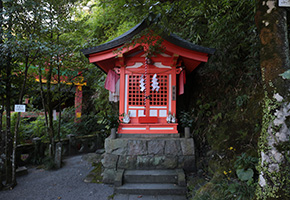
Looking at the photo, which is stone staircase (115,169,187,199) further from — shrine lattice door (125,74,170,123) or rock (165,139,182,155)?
shrine lattice door (125,74,170,123)

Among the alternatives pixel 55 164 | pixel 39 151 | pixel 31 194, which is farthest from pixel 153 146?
pixel 39 151

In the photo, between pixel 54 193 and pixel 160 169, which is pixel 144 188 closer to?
pixel 160 169

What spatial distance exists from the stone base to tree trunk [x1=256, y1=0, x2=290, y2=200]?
2.61 metres

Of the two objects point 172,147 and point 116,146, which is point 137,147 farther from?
point 172,147

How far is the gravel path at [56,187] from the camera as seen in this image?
3852 millimetres

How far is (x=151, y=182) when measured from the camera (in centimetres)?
Answer: 418

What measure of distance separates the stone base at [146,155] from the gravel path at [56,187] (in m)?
0.54

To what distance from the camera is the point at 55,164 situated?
5.79 m

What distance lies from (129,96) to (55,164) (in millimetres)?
3518

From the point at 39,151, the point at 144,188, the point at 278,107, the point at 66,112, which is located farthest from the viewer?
the point at 66,112

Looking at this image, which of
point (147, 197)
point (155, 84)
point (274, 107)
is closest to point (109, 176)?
point (147, 197)

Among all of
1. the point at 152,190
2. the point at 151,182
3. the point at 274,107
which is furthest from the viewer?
the point at 151,182

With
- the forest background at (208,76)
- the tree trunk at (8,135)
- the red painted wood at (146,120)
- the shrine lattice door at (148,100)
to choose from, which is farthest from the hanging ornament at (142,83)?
the tree trunk at (8,135)

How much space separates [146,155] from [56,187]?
249 centimetres
